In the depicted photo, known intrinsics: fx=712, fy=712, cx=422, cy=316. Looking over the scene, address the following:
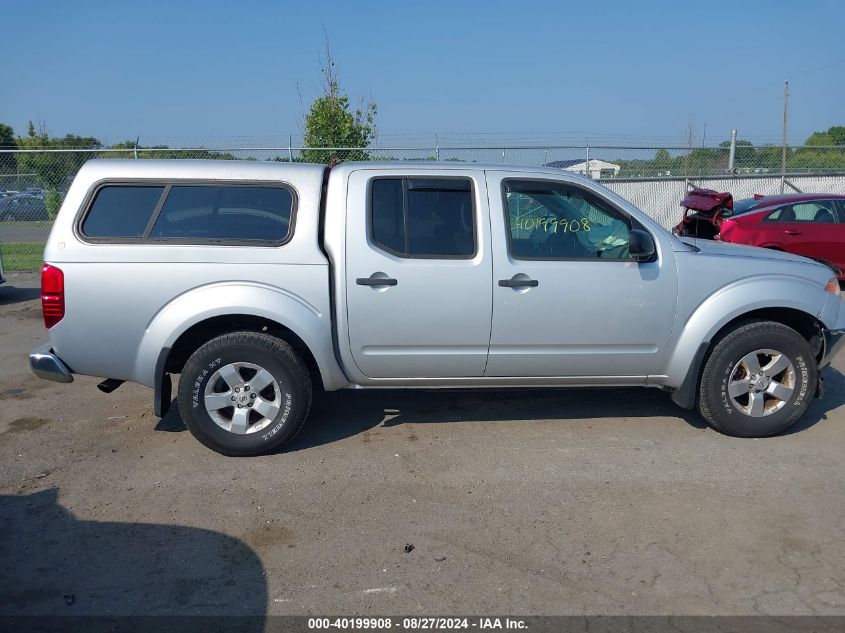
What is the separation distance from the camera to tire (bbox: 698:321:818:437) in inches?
195

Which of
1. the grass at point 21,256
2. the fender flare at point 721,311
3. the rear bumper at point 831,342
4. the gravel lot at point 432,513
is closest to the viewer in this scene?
the gravel lot at point 432,513

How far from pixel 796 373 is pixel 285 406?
3.58 meters

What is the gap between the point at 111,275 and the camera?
4.62 meters

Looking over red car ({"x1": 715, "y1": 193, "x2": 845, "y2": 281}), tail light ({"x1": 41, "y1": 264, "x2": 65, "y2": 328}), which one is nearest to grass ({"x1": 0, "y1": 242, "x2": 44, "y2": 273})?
tail light ({"x1": 41, "y1": 264, "x2": 65, "y2": 328})

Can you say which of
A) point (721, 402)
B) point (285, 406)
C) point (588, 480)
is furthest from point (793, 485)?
point (285, 406)

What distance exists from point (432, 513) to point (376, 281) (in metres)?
1.54

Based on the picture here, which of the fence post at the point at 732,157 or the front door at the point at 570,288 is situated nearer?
the front door at the point at 570,288

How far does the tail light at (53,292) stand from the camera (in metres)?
4.60

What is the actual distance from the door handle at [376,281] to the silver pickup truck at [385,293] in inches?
0.6

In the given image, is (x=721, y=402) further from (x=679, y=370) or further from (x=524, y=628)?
(x=524, y=628)

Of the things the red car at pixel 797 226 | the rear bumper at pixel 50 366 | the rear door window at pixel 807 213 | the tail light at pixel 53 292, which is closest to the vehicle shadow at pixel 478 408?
the rear bumper at pixel 50 366

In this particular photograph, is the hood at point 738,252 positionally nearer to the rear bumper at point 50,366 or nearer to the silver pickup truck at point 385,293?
the silver pickup truck at point 385,293

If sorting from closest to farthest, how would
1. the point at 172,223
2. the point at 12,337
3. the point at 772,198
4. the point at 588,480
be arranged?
the point at 588,480
the point at 172,223
the point at 12,337
the point at 772,198

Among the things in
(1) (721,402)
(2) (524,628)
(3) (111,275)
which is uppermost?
(3) (111,275)
